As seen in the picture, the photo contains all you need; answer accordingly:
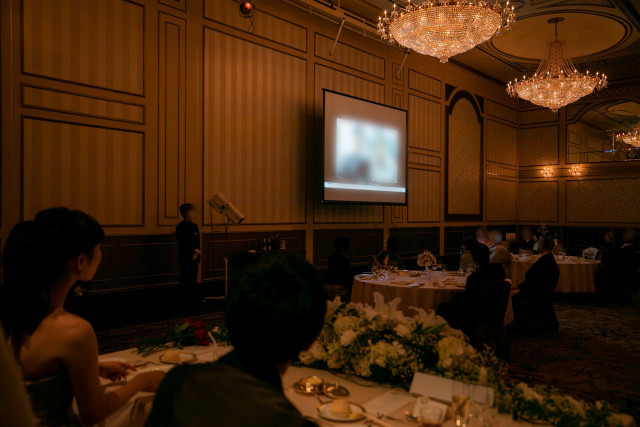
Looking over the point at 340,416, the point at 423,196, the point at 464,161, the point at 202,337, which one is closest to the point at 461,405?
the point at 340,416

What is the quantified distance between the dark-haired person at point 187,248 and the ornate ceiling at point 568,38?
418 cm

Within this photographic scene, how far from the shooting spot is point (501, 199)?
38.8ft

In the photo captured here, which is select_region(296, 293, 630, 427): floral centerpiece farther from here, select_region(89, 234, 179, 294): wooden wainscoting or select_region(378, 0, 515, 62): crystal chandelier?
select_region(378, 0, 515, 62): crystal chandelier

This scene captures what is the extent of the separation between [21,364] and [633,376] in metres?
4.47

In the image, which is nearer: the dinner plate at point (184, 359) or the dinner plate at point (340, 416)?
the dinner plate at point (340, 416)

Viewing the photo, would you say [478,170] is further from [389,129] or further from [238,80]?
[238,80]

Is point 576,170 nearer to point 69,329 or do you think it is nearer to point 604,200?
point 604,200

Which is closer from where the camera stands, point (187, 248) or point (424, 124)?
point (187, 248)

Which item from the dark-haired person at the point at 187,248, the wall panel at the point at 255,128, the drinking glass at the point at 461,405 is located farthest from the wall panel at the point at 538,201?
the drinking glass at the point at 461,405

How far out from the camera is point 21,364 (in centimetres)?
135

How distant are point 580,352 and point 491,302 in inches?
58.5

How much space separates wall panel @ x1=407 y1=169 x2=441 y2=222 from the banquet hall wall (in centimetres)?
4

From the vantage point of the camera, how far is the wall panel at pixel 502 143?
1141 centimetres

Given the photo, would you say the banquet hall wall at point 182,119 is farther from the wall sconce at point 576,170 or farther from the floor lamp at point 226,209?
the wall sconce at point 576,170
